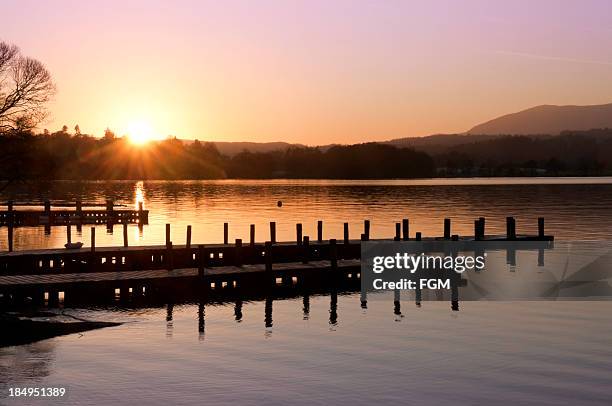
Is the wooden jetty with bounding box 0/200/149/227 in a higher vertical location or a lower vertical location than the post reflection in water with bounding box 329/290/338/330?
higher

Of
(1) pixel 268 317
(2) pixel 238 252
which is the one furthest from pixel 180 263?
(1) pixel 268 317

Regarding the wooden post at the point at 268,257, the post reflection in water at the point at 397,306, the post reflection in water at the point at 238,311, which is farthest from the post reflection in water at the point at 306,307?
the post reflection in water at the point at 397,306

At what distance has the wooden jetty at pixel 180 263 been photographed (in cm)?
3700

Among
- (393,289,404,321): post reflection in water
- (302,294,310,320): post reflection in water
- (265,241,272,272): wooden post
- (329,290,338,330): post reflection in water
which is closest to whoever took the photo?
(329,290,338,330): post reflection in water

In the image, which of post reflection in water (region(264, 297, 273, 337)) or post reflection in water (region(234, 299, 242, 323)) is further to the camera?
post reflection in water (region(234, 299, 242, 323))

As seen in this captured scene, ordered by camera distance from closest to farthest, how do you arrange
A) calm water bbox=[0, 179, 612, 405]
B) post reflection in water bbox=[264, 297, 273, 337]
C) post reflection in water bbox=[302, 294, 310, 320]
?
calm water bbox=[0, 179, 612, 405]
post reflection in water bbox=[264, 297, 273, 337]
post reflection in water bbox=[302, 294, 310, 320]

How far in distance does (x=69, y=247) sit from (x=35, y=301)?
11515 millimetres

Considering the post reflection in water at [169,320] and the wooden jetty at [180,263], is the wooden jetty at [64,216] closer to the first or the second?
the wooden jetty at [180,263]

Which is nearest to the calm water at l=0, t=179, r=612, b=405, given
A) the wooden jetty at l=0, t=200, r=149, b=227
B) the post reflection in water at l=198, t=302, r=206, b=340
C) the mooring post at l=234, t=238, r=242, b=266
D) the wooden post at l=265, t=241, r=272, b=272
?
the post reflection in water at l=198, t=302, r=206, b=340

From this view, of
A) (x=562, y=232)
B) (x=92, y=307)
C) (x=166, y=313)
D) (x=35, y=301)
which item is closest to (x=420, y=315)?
(x=166, y=313)

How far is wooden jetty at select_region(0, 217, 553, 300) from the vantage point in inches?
1457

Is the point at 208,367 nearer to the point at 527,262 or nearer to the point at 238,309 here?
the point at 238,309

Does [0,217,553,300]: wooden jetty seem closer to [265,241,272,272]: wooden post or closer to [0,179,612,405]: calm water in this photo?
[265,241,272,272]: wooden post

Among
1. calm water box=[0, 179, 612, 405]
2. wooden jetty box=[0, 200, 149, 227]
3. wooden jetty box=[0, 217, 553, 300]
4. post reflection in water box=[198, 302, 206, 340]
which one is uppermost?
wooden jetty box=[0, 200, 149, 227]
